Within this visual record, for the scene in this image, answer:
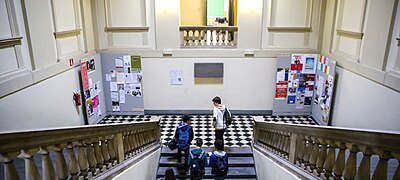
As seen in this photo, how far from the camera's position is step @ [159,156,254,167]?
251 inches

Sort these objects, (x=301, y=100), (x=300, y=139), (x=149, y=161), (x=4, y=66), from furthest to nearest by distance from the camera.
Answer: (x=301, y=100)
(x=149, y=161)
(x=4, y=66)
(x=300, y=139)

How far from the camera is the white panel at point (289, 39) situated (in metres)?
8.82

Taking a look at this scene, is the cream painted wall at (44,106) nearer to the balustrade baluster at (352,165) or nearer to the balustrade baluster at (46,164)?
the balustrade baluster at (46,164)

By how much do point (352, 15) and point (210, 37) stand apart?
13.9 feet

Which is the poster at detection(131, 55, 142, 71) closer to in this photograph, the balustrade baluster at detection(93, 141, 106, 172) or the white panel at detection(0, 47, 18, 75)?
the white panel at detection(0, 47, 18, 75)

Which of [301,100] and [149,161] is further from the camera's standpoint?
[301,100]

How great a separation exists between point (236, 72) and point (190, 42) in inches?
73.6

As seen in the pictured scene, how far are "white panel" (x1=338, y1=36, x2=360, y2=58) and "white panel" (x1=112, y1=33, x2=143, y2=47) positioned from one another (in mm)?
5925

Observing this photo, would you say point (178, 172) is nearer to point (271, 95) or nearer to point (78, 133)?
point (78, 133)

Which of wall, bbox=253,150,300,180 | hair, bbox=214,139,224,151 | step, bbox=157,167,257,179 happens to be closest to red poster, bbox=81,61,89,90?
step, bbox=157,167,257,179

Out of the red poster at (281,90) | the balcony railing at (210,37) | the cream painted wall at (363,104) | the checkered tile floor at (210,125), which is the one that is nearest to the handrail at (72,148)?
the checkered tile floor at (210,125)

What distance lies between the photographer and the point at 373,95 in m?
5.80

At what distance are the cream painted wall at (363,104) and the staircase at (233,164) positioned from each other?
8.45 feet

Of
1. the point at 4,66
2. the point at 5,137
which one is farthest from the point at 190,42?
the point at 5,137
